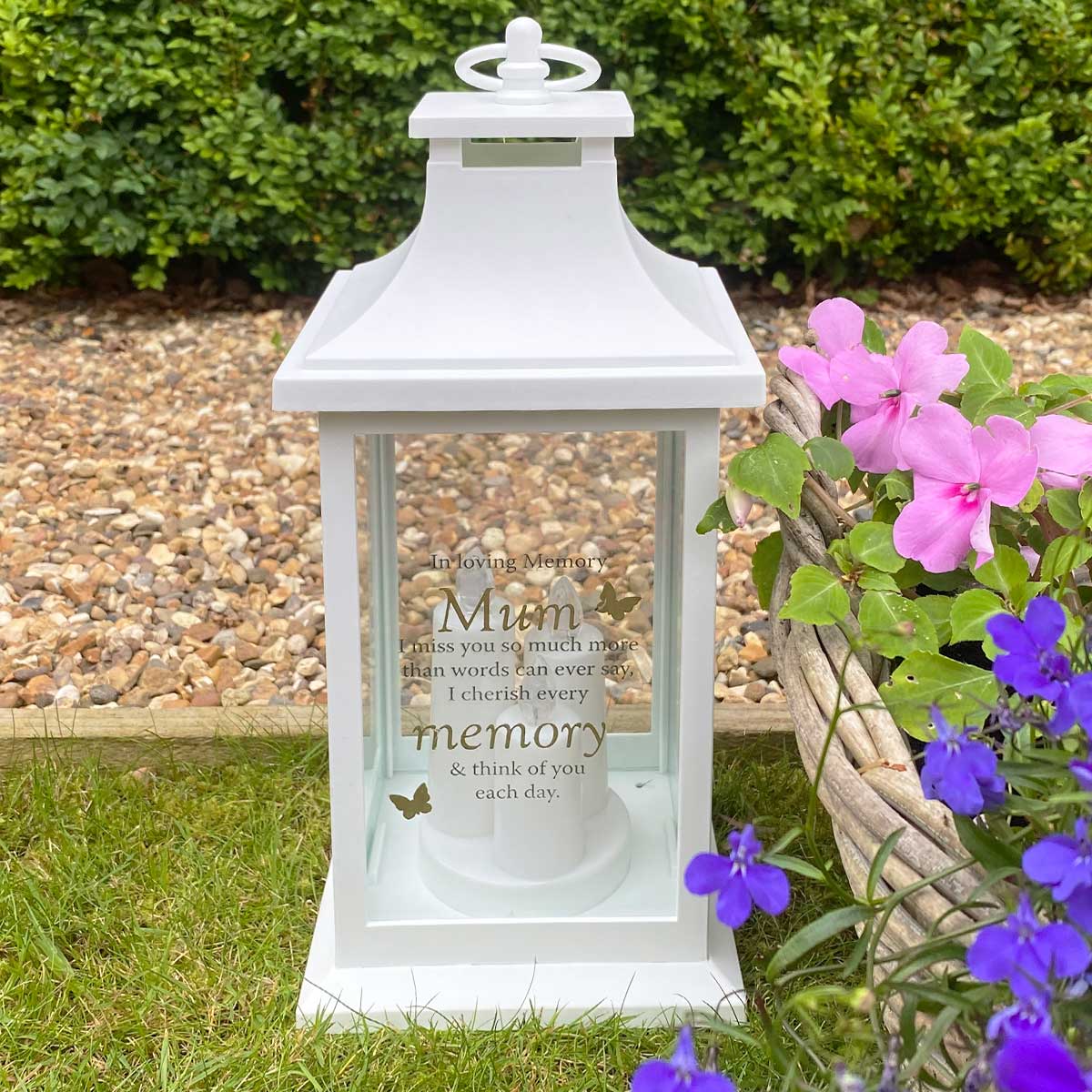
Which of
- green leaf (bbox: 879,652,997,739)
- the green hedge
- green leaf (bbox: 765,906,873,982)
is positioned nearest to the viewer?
green leaf (bbox: 765,906,873,982)

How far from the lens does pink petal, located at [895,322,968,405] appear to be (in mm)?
1358

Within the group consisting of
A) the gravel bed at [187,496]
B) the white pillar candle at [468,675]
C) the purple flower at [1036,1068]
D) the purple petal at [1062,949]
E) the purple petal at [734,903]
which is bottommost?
the gravel bed at [187,496]

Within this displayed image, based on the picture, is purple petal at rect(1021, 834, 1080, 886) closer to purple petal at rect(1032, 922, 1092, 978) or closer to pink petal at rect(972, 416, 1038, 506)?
purple petal at rect(1032, 922, 1092, 978)

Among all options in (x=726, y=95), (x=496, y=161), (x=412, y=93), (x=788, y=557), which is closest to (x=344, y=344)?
(x=496, y=161)

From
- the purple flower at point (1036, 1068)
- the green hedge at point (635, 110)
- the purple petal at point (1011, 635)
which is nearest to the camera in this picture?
the purple flower at point (1036, 1068)

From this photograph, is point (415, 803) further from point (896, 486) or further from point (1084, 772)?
point (1084, 772)

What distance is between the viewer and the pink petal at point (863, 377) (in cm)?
138

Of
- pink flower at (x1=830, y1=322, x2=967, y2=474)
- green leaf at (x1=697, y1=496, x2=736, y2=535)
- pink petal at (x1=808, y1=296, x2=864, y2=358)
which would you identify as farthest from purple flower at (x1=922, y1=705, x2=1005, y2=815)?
pink petal at (x1=808, y1=296, x2=864, y2=358)

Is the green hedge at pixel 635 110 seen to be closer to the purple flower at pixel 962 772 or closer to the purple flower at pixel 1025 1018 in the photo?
the purple flower at pixel 962 772

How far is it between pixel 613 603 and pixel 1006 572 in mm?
373

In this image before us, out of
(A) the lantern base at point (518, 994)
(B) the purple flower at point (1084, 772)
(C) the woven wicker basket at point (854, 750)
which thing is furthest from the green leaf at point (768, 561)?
(B) the purple flower at point (1084, 772)

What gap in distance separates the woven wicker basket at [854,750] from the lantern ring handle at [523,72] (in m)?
0.38

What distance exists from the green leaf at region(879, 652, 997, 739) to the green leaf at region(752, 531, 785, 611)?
11.6 inches

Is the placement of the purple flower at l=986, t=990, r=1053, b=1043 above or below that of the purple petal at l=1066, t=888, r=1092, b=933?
below
